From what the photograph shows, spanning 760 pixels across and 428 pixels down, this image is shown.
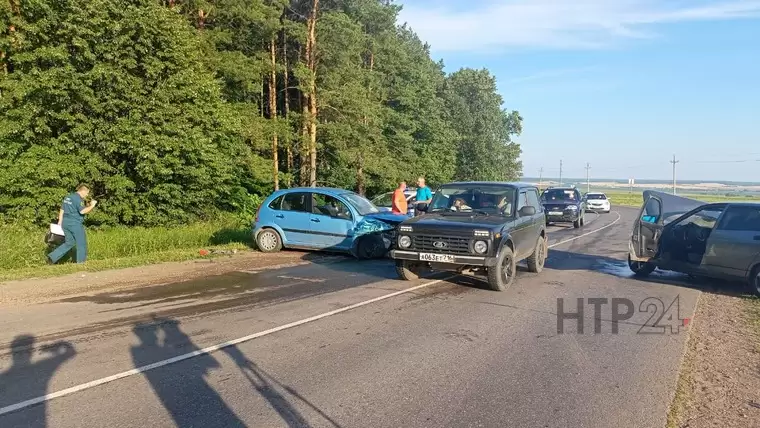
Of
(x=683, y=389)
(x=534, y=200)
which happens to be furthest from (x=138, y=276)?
(x=683, y=389)

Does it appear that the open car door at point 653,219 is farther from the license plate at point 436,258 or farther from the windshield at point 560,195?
the windshield at point 560,195

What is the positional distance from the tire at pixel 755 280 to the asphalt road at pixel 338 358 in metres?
1.14

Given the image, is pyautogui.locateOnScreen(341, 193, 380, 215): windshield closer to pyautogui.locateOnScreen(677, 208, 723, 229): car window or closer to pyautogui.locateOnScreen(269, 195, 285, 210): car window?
pyautogui.locateOnScreen(269, 195, 285, 210): car window

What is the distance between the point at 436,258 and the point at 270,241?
6285mm

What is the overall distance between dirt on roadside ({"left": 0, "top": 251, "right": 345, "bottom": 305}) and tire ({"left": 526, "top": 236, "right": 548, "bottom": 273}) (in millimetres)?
4752

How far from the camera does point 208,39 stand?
24.4 metres

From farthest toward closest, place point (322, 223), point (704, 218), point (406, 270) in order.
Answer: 1. point (322, 223)
2. point (704, 218)
3. point (406, 270)

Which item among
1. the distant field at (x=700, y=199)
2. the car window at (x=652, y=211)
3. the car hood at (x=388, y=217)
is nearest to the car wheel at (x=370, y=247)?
the car hood at (x=388, y=217)

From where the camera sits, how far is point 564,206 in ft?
82.4

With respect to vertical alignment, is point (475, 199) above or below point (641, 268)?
above

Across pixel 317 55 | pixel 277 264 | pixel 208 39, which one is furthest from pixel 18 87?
pixel 317 55

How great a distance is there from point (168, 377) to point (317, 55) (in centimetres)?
2649

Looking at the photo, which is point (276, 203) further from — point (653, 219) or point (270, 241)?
point (653, 219)

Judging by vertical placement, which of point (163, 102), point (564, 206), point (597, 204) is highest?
point (163, 102)
